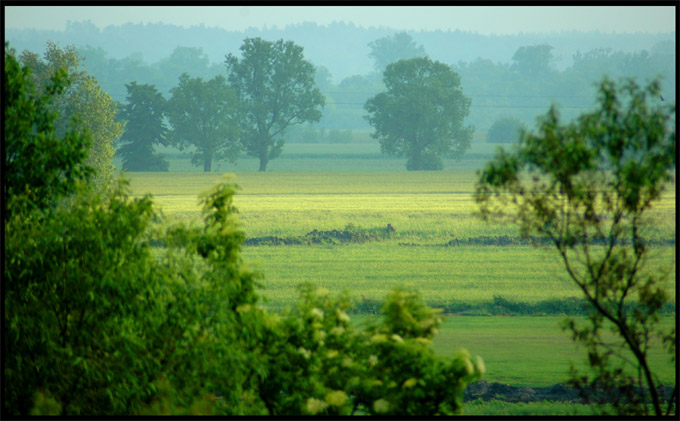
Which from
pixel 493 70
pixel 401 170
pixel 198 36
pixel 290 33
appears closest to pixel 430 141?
pixel 401 170

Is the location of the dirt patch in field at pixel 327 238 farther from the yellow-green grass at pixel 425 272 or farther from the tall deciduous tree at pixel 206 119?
the tall deciduous tree at pixel 206 119

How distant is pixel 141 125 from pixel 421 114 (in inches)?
893

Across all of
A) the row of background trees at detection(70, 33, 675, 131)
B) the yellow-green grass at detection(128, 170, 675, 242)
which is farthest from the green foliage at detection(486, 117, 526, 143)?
the row of background trees at detection(70, 33, 675, 131)

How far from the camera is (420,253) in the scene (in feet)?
116

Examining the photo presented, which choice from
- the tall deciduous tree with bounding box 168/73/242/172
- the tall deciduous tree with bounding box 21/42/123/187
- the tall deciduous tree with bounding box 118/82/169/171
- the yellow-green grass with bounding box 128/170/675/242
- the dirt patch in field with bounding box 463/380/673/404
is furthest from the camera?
the tall deciduous tree with bounding box 168/73/242/172

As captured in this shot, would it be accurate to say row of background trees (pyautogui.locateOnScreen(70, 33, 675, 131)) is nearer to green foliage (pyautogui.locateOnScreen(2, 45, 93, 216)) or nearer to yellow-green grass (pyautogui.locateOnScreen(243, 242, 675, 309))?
yellow-green grass (pyautogui.locateOnScreen(243, 242, 675, 309))

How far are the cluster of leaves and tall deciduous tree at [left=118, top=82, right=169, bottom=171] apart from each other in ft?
153

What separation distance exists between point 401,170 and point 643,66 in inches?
1073

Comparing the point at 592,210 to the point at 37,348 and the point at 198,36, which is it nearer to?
the point at 37,348

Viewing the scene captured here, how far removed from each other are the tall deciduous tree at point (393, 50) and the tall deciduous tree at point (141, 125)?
1037 inches


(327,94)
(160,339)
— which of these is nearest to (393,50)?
(327,94)

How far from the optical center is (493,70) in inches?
2926

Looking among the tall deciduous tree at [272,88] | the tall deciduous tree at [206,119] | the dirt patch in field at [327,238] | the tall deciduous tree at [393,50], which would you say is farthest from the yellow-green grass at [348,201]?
the tall deciduous tree at [393,50]

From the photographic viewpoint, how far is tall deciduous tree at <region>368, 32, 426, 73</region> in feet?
247
